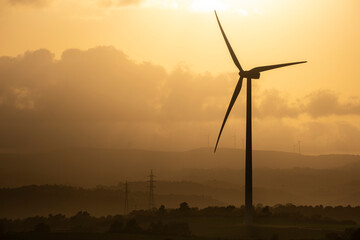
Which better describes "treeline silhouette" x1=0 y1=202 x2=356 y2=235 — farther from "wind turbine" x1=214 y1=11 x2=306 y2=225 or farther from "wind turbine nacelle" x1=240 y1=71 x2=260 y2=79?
"wind turbine nacelle" x1=240 y1=71 x2=260 y2=79

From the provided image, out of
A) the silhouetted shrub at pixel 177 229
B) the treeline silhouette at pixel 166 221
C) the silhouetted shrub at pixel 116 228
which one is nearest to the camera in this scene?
the silhouetted shrub at pixel 177 229

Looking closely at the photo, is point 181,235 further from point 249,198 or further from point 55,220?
point 55,220

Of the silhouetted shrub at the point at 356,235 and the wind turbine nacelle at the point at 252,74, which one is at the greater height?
the wind turbine nacelle at the point at 252,74

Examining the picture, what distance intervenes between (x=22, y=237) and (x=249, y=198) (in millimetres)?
44744

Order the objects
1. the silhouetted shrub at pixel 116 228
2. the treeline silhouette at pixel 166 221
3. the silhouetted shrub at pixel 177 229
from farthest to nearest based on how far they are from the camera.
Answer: the silhouetted shrub at pixel 116 228
the treeline silhouette at pixel 166 221
the silhouetted shrub at pixel 177 229

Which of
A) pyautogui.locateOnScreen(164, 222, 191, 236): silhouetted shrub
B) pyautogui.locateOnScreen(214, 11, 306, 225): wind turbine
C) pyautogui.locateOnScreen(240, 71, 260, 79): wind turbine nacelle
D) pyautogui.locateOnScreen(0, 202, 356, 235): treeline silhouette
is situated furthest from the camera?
pyautogui.locateOnScreen(0, 202, 356, 235): treeline silhouette

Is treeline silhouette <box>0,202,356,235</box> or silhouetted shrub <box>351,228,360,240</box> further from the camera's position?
treeline silhouette <box>0,202,356,235</box>

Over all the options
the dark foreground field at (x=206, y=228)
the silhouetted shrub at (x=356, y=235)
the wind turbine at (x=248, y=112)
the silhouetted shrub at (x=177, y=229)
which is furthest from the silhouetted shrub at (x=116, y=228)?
the silhouetted shrub at (x=356, y=235)

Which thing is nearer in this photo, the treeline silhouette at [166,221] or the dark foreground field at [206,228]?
the dark foreground field at [206,228]

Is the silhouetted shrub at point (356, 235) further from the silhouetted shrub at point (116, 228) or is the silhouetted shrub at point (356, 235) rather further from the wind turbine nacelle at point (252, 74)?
the silhouetted shrub at point (116, 228)

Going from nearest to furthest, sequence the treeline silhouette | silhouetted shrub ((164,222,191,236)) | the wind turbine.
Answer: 1. the wind turbine
2. silhouetted shrub ((164,222,191,236))
3. the treeline silhouette

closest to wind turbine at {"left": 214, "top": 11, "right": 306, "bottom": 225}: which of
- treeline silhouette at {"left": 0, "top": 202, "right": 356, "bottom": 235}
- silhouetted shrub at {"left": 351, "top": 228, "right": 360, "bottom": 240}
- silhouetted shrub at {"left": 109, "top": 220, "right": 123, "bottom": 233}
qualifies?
treeline silhouette at {"left": 0, "top": 202, "right": 356, "bottom": 235}

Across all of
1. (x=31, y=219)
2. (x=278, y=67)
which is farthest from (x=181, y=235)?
(x=31, y=219)

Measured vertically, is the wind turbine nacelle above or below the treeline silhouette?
above
